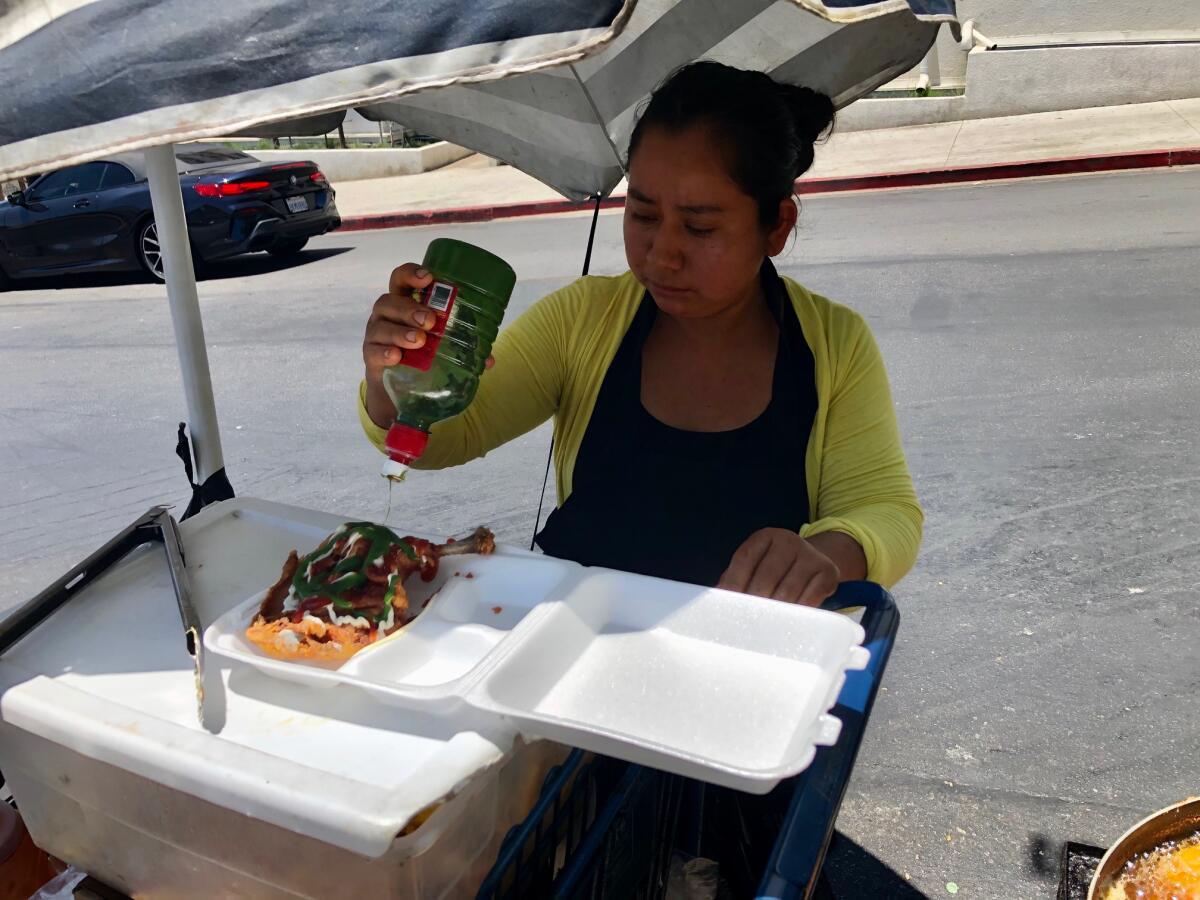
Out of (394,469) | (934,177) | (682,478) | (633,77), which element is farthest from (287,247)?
(394,469)

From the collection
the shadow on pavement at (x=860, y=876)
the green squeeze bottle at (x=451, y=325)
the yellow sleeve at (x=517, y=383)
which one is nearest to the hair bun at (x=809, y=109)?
the yellow sleeve at (x=517, y=383)

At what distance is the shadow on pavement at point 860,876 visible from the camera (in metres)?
2.47

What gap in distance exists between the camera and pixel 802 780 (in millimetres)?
1111

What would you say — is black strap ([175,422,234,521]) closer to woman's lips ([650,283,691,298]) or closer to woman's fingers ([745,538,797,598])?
woman's lips ([650,283,691,298])

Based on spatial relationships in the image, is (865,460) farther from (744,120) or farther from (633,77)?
(633,77)

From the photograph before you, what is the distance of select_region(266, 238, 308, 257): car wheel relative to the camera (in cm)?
1077

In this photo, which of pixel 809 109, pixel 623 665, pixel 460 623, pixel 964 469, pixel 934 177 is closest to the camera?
pixel 623 665

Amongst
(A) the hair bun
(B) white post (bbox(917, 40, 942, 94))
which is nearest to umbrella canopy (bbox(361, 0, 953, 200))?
(A) the hair bun

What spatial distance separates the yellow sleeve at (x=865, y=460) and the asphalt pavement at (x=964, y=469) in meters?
1.15

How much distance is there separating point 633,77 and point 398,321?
100cm

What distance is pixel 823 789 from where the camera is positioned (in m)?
1.09

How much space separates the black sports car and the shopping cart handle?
9.92 meters

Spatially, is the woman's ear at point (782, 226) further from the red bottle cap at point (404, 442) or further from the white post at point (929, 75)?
the white post at point (929, 75)

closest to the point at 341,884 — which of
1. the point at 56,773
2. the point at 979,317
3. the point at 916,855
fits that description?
the point at 56,773
